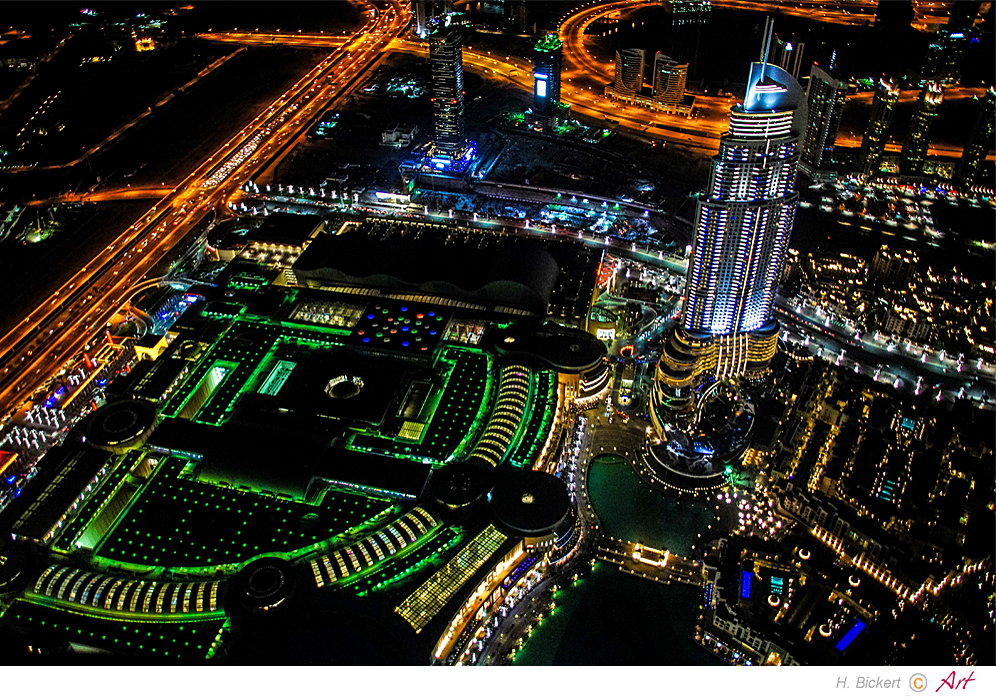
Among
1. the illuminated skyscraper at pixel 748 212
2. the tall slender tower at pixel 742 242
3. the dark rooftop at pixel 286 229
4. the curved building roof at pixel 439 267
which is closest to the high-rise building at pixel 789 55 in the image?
the tall slender tower at pixel 742 242

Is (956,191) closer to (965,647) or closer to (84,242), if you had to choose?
(965,647)

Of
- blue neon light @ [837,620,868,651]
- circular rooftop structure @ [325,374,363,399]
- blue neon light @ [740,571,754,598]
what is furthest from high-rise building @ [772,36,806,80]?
blue neon light @ [837,620,868,651]

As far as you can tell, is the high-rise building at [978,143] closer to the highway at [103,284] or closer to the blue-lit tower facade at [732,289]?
the blue-lit tower facade at [732,289]

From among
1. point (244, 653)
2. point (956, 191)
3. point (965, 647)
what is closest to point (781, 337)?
point (965, 647)

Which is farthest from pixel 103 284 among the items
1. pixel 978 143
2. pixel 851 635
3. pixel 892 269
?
pixel 978 143

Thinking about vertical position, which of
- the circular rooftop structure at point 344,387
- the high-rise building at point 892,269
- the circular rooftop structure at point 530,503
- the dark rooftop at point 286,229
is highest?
the dark rooftop at point 286,229

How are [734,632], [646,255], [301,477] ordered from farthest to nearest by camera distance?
1. [646,255]
2. [301,477]
3. [734,632]

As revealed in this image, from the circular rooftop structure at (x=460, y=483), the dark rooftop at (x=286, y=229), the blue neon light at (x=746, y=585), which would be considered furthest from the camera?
the dark rooftop at (x=286, y=229)
